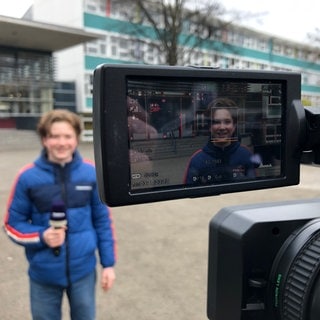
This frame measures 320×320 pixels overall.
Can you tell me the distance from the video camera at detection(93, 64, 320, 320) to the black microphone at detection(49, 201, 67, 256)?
4.08 ft

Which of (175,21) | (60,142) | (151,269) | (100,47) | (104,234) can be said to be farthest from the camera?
(100,47)

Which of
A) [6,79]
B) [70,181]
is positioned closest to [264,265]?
[70,181]

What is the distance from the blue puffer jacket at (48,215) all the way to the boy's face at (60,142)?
0.04m

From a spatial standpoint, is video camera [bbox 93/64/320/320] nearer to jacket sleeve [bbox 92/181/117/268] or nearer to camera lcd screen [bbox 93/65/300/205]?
camera lcd screen [bbox 93/65/300/205]

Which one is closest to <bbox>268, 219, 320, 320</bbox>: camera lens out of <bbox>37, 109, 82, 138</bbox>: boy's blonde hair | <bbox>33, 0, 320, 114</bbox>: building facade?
<bbox>37, 109, 82, 138</bbox>: boy's blonde hair

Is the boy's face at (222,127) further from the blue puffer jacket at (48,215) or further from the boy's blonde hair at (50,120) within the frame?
the boy's blonde hair at (50,120)

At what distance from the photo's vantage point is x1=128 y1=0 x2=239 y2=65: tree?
1894 centimetres

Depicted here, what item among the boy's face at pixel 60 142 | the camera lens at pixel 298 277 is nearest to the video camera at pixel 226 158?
the camera lens at pixel 298 277

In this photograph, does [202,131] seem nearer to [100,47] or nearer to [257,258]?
[257,258]

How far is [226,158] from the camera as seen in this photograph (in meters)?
1.04

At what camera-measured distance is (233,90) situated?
1.03 m

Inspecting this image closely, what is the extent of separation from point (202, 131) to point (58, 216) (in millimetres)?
1297

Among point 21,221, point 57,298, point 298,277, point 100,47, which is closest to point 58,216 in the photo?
point 21,221

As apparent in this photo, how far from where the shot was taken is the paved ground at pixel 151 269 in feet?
11.3
